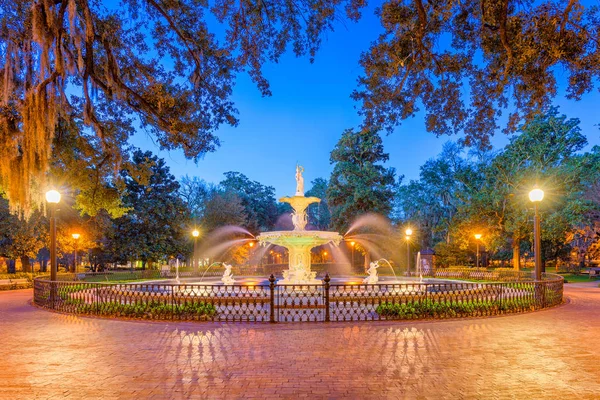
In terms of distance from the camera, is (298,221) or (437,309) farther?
(298,221)

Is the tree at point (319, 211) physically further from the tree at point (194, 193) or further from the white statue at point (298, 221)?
the white statue at point (298, 221)

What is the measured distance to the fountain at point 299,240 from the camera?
695 inches

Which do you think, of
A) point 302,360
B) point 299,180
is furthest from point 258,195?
point 302,360

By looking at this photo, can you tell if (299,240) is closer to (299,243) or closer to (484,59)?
(299,243)

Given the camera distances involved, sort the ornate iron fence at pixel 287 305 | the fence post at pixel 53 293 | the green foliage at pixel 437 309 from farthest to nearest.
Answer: the fence post at pixel 53 293, the green foliage at pixel 437 309, the ornate iron fence at pixel 287 305

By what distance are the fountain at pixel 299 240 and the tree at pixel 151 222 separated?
21235 mm

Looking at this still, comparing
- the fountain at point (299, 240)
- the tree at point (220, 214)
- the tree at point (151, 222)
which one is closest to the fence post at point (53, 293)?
the fountain at point (299, 240)

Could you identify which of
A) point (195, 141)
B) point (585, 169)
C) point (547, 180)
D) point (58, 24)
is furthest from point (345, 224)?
point (58, 24)

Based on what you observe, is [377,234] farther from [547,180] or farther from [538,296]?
[538,296]

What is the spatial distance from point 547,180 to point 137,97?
3036cm

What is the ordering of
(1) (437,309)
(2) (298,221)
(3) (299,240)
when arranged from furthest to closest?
(2) (298,221)
(3) (299,240)
(1) (437,309)

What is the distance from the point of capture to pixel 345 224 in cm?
3828

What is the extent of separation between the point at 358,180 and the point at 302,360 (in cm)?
3181

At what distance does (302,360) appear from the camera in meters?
7.00
